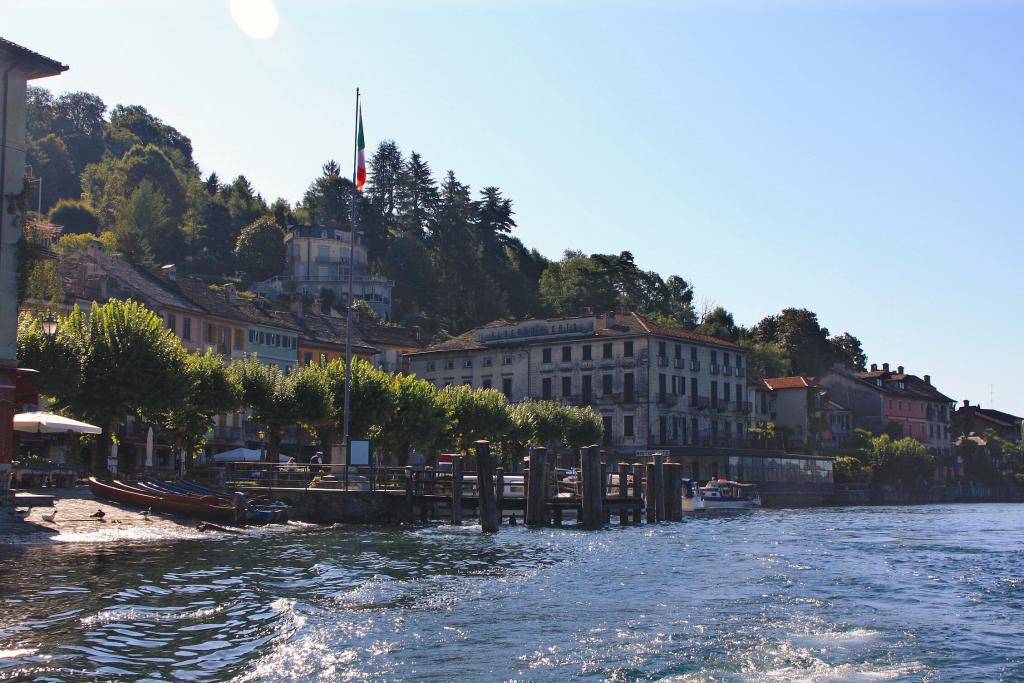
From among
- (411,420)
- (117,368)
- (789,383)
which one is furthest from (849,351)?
(117,368)

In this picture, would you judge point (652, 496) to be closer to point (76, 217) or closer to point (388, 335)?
point (388, 335)

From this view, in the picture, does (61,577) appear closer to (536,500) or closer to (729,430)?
(536,500)

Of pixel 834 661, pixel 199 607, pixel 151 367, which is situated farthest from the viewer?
pixel 151 367

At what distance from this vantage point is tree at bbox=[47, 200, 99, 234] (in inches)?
5340

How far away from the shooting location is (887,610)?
2320cm

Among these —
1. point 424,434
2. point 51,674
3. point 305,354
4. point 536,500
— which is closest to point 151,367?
point 536,500

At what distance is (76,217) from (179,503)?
10751cm

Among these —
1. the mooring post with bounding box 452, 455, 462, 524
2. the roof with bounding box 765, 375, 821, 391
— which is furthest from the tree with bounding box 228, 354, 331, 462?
the roof with bounding box 765, 375, 821, 391

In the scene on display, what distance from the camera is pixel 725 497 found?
75.9 m

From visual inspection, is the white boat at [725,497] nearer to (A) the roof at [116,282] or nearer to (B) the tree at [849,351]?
(A) the roof at [116,282]

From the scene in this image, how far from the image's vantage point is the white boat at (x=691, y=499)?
72250 millimetres

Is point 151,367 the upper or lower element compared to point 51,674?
upper

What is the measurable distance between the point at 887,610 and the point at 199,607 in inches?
532

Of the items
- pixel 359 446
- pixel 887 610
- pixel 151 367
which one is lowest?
pixel 887 610
